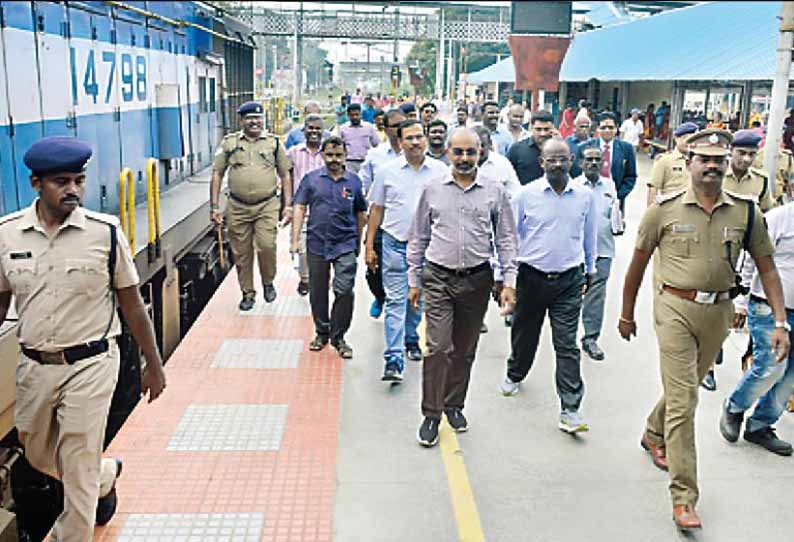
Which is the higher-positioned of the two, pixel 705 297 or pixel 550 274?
pixel 705 297

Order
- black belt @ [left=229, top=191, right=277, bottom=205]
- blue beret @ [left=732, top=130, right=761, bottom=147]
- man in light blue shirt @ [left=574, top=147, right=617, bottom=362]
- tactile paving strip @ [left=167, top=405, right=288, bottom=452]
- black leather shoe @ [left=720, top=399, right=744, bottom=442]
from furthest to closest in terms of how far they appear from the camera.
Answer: black belt @ [left=229, top=191, right=277, bottom=205] < man in light blue shirt @ [left=574, top=147, right=617, bottom=362] < blue beret @ [left=732, top=130, right=761, bottom=147] < black leather shoe @ [left=720, top=399, right=744, bottom=442] < tactile paving strip @ [left=167, top=405, right=288, bottom=452]

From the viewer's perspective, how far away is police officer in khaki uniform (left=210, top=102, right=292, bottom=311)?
727cm

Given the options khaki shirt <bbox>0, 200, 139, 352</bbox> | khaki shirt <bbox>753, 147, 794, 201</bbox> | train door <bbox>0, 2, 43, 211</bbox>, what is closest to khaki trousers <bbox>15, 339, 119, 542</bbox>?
khaki shirt <bbox>0, 200, 139, 352</bbox>

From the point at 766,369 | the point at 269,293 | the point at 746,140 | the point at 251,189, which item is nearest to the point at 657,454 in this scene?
the point at 766,369

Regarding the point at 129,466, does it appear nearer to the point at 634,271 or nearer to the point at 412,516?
the point at 412,516

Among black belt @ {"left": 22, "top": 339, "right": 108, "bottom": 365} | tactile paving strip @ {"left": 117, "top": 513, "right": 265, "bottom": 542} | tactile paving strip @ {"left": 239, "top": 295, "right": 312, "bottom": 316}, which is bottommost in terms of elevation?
tactile paving strip @ {"left": 239, "top": 295, "right": 312, "bottom": 316}

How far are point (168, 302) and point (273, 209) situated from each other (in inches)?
49.5

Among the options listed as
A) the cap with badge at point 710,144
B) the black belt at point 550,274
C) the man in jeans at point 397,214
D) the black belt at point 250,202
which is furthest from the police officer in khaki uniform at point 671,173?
the black belt at point 250,202

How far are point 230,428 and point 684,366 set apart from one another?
262cm

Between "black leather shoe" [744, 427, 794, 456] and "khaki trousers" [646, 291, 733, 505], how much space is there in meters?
1.11

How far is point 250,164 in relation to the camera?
23.9 ft

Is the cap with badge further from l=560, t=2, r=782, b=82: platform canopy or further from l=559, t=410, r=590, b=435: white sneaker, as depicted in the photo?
l=560, t=2, r=782, b=82: platform canopy

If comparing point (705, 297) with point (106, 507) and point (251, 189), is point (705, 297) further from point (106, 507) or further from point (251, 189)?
point (251, 189)

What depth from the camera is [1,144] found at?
15.7 ft
